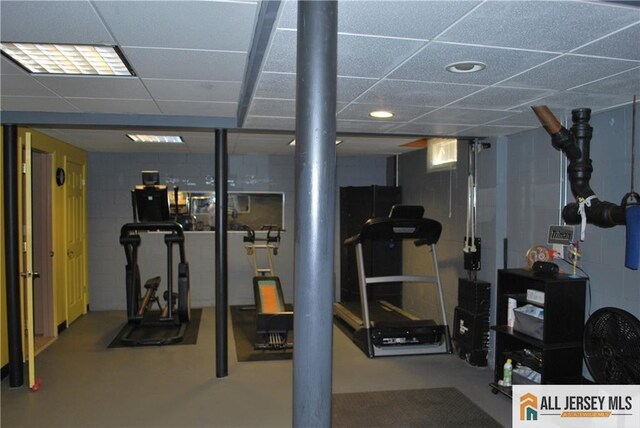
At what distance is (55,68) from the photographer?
2896 mm

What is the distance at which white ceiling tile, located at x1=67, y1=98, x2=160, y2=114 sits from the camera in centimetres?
369

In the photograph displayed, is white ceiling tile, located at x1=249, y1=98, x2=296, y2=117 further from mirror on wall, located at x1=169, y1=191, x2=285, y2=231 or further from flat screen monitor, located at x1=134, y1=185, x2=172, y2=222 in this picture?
mirror on wall, located at x1=169, y1=191, x2=285, y2=231

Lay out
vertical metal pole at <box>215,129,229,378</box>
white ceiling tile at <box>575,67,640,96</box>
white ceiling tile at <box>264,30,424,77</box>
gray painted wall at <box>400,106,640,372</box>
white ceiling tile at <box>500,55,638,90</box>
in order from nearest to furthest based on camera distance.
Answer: white ceiling tile at <box>264,30,424,77</box>, white ceiling tile at <box>500,55,638,90</box>, white ceiling tile at <box>575,67,640,96</box>, gray painted wall at <box>400,106,640,372</box>, vertical metal pole at <box>215,129,229,378</box>

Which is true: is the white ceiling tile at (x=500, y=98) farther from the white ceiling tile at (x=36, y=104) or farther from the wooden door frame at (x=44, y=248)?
the wooden door frame at (x=44, y=248)

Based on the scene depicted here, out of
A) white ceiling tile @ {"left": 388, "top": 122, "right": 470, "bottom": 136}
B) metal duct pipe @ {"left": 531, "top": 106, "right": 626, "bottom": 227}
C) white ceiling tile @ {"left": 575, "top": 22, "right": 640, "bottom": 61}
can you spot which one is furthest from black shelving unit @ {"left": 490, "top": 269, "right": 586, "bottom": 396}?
white ceiling tile @ {"left": 575, "top": 22, "right": 640, "bottom": 61}

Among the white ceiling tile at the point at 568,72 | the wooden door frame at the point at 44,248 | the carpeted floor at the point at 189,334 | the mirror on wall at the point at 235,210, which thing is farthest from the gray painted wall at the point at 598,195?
the wooden door frame at the point at 44,248

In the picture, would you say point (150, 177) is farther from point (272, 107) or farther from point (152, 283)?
point (272, 107)

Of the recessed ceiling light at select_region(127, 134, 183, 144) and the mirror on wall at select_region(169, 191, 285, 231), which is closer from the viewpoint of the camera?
the recessed ceiling light at select_region(127, 134, 183, 144)

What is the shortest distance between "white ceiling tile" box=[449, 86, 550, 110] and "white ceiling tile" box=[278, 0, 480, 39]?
1172 mm

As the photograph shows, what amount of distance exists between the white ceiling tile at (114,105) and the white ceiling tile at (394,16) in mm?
2208

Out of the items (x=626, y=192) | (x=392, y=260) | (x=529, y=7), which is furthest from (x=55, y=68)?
(x=392, y=260)

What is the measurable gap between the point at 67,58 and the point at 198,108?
4.26ft

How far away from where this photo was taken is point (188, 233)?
743 cm

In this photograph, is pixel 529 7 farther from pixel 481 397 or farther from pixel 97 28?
pixel 481 397
